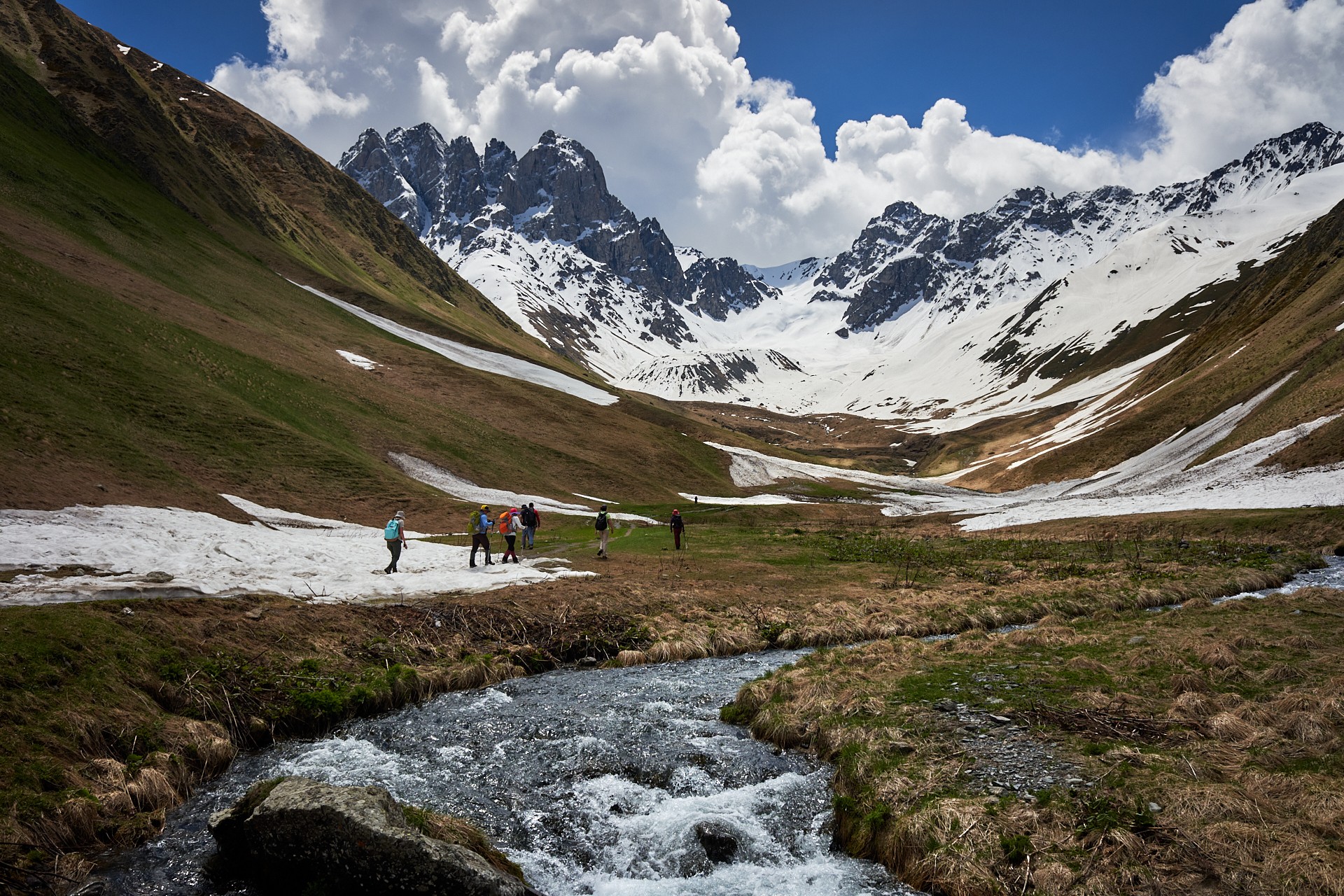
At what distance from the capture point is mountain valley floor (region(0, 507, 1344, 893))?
10.1 metres

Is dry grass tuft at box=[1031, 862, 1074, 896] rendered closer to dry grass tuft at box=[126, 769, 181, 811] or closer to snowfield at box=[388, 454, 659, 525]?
dry grass tuft at box=[126, 769, 181, 811]

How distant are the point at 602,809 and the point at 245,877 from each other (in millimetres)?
5898

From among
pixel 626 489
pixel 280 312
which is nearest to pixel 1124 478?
pixel 626 489

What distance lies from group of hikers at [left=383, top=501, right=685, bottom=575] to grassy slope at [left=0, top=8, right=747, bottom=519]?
11.0 m

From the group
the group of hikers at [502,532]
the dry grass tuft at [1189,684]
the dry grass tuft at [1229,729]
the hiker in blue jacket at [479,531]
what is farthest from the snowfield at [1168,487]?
the hiker in blue jacket at [479,531]

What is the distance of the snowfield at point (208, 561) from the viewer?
20.9m

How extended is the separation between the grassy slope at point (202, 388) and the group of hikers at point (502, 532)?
35.9 feet

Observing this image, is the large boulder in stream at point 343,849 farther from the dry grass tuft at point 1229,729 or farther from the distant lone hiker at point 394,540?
the distant lone hiker at point 394,540

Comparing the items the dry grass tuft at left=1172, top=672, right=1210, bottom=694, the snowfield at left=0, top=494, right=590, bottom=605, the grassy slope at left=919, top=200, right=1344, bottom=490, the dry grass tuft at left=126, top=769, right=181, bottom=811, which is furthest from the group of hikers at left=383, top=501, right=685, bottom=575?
the grassy slope at left=919, top=200, right=1344, bottom=490

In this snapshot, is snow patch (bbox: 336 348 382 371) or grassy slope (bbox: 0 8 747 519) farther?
snow patch (bbox: 336 348 382 371)

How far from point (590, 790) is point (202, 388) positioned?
48.9 meters

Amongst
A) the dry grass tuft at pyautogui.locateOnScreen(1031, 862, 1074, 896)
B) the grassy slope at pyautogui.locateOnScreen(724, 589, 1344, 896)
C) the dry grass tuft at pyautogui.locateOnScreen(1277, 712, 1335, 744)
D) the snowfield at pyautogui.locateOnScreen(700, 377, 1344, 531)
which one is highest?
the snowfield at pyautogui.locateOnScreen(700, 377, 1344, 531)

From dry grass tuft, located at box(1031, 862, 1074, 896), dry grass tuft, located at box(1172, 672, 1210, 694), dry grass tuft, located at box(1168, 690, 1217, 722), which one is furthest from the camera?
dry grass tuft, located at box(1172, 672, 1210, 694)

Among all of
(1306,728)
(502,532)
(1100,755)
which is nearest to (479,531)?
(502,532)
